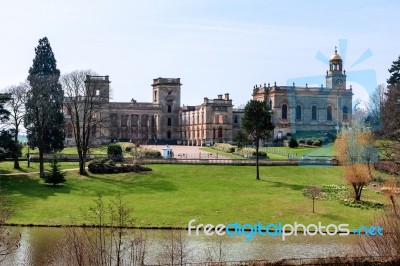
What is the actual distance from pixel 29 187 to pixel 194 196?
46.1 ft

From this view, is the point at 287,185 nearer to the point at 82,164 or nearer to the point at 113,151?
the point at 82,164

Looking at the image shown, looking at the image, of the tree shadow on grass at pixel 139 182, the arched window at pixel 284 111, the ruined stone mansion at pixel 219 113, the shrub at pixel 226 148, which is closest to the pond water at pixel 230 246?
the tree shadow on grass at pixel 139 182

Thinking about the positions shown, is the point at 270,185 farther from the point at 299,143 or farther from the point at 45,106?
the point at 299,143

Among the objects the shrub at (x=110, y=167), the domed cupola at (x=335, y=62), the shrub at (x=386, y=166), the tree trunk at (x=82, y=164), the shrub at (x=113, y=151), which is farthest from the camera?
the domed cupola at (x=335, y=62)

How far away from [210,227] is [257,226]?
117 inches

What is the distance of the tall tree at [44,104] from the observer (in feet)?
176

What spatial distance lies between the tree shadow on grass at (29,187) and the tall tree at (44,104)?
182 cm

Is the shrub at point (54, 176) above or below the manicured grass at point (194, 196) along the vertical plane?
above

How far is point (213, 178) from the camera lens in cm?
5116

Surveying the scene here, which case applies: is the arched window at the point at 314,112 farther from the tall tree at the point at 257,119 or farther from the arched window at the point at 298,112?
the tall tree at the point at 257,119

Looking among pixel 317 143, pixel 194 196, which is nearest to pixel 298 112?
pixel 317 143

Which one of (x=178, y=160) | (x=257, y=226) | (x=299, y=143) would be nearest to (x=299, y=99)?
(x=299, y=143)

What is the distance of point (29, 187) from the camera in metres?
46.0

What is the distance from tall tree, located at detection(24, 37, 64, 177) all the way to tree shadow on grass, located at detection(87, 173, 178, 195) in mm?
5957
